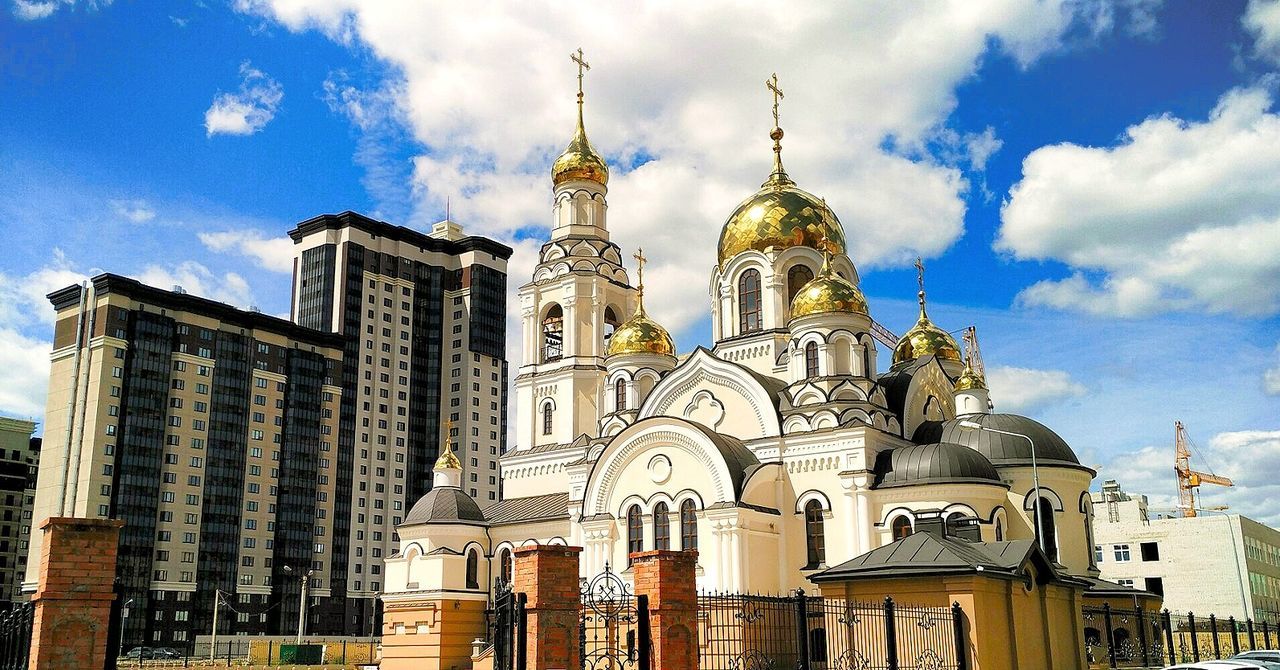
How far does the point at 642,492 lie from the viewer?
1118 inches

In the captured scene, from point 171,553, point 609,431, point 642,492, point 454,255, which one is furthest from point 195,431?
point 642,492

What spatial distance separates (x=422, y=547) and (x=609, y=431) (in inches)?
261

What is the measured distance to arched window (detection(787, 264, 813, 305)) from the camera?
32888 mm

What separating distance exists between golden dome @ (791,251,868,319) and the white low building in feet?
75.5

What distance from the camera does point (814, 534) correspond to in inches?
1084

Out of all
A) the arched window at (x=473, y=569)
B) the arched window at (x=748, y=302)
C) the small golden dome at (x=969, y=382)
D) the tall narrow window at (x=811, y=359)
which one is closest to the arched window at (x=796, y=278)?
the arched window at (x=748, y=302)

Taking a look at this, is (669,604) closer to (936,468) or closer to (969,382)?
(936,468)

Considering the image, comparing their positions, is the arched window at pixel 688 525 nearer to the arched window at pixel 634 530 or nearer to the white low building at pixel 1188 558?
the arched window at pixel 634 530

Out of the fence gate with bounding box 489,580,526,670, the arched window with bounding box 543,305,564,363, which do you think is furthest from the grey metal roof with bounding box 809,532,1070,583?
the arched window with bounding box 543,305,564,363

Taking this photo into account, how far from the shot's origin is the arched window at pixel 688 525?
90.1 feet

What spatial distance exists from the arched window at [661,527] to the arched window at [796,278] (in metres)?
8.34

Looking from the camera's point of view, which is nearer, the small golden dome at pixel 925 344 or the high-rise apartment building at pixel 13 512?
the small golden dome at pixel 925 344

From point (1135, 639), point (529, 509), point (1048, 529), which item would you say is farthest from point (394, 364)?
point (1135, 639)

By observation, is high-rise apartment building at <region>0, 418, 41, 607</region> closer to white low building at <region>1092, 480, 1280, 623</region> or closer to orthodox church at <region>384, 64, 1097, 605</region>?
orthodox church at <region>384, 64, 1097, 605</region>
